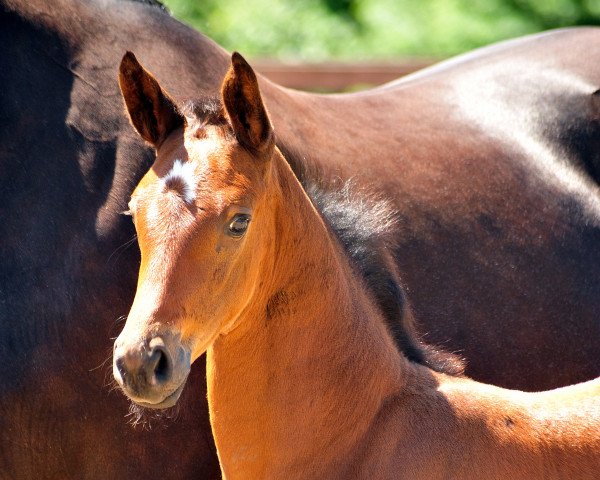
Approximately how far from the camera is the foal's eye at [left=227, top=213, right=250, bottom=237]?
2637 millimetres

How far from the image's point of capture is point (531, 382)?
13.1ft

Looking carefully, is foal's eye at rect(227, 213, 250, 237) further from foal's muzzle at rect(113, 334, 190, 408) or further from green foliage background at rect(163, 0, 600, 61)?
green foliage background at rect(163, 0, 600, 61)

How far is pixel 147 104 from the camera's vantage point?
9.59ft

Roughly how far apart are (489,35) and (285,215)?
960cm

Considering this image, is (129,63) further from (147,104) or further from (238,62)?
(238,62)

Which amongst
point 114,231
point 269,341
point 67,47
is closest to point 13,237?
point 114,231

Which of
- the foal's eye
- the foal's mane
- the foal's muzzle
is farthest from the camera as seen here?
the foal's mane

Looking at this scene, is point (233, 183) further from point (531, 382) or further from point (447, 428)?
point (531, 382)

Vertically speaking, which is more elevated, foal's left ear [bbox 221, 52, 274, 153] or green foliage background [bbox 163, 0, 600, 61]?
foal's left ear [bbox 221, 52, 274, 153]

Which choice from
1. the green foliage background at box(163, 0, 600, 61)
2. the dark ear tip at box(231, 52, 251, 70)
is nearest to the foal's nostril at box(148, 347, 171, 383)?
the dark ear tip at box(231, 52, 251, 70)

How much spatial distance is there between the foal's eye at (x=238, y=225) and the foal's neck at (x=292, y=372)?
0.21 metres

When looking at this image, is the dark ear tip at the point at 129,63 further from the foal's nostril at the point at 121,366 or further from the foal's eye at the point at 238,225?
the foal's nostril at the point at 121,366

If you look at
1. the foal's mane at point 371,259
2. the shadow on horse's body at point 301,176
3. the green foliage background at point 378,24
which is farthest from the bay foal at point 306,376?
the green foliage background at point 378,24

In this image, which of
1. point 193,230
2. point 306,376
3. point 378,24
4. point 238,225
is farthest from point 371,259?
point 378,24
